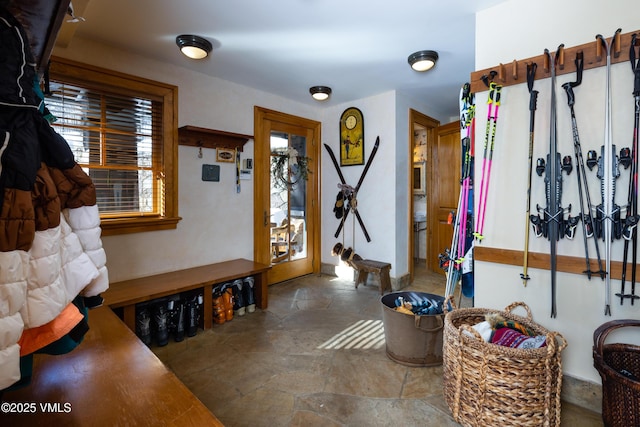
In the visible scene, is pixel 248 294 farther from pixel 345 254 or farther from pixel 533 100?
pixel 533 100

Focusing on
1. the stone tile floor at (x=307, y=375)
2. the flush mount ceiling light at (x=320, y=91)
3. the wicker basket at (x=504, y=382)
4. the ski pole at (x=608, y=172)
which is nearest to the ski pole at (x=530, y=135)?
the ski pole at (x=608, y=172)

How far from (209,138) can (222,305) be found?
5.40ft

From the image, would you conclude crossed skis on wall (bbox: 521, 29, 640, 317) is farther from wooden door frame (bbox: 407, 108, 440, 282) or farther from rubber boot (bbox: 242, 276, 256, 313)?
rubber boot (bbox: 242, 276, 256, 313)

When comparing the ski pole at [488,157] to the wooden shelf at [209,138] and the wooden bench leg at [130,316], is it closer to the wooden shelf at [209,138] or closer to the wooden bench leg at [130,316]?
the wooden shelf at [209,138]

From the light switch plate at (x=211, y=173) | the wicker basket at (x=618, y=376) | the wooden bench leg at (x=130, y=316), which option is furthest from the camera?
the light switch plate at (x=211, y=173)

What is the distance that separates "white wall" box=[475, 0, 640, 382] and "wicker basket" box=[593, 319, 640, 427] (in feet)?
0.41

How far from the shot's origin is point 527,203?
1.85 metres

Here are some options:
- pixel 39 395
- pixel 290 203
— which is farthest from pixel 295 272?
pixel 39 395

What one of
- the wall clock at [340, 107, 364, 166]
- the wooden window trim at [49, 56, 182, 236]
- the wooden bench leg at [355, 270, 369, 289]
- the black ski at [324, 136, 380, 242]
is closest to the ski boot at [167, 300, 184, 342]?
the wooden window trim at [49, 56, 182, 236]

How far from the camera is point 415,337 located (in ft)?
7.10

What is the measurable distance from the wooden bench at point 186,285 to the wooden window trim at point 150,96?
0.46 m

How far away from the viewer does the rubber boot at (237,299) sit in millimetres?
3045

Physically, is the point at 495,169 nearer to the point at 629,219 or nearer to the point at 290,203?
the point at 629,219

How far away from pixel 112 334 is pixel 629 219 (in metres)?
2.69
